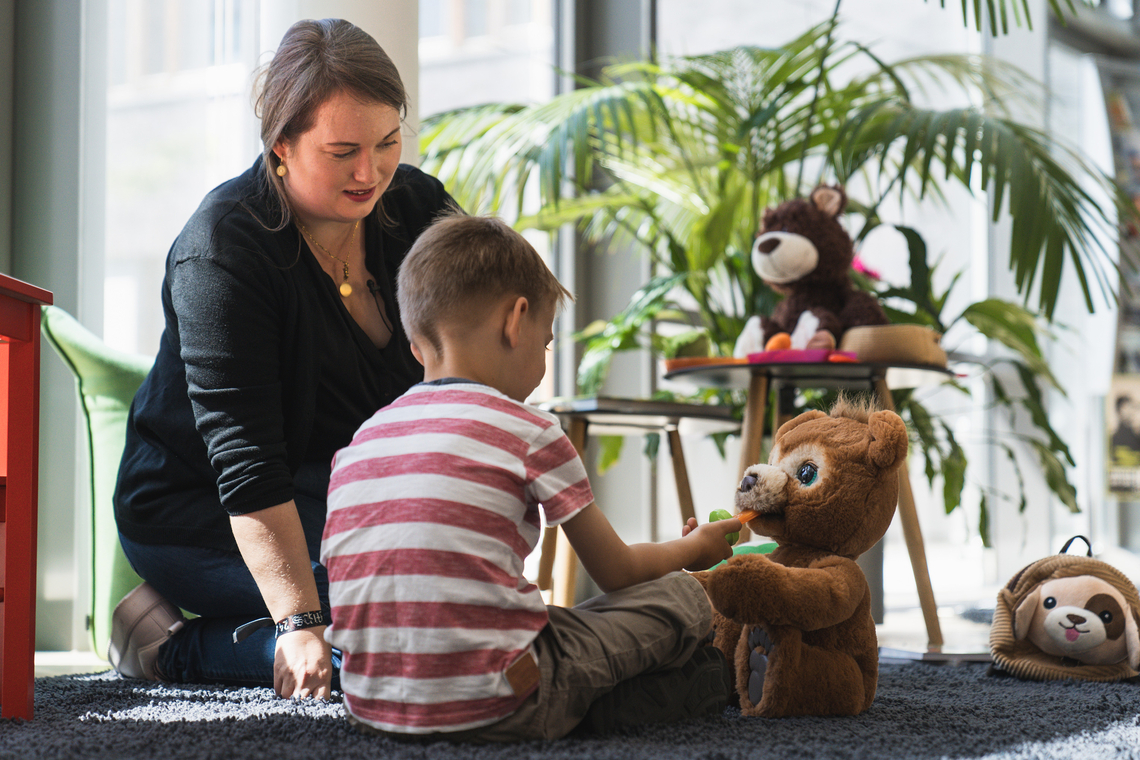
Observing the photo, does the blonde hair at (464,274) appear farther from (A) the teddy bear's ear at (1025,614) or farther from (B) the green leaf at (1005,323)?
(B) the green leaf at (1005,323)

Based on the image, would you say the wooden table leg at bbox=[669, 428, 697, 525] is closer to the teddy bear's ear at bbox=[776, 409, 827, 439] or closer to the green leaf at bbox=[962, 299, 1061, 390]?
the green leaf at bbox=[962, 299, 1061, 390]

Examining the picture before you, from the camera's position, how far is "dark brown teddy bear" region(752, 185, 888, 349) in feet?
5.75

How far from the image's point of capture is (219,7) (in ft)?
6.17

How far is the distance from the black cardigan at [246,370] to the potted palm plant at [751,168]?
2.30 ft

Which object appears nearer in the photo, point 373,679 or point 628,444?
point 373,679

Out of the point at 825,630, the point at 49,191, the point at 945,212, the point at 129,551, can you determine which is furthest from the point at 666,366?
the point at 945,212

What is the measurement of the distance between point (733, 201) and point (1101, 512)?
193 cm

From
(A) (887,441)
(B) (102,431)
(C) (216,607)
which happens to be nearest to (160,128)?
(B) (102,431)

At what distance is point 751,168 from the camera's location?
6.81 feet

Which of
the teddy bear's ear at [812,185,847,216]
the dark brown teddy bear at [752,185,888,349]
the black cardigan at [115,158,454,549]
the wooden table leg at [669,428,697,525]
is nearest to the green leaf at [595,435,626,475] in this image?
the wooden table leg at [669,428,697,525]

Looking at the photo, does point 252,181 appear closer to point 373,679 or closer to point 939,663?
point 373,679

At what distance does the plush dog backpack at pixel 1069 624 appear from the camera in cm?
126

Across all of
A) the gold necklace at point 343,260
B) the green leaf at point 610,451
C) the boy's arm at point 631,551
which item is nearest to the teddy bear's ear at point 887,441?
the boy's arm at point 631,551

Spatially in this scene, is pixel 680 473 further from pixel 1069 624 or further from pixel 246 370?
pixel 246 370
